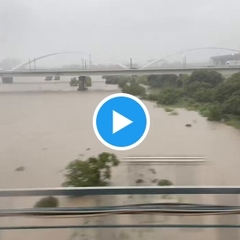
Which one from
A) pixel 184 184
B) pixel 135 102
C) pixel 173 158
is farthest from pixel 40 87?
pixel 184 184

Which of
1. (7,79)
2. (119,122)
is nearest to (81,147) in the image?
(119,122)

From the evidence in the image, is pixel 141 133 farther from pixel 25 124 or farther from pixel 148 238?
pixel 25 124

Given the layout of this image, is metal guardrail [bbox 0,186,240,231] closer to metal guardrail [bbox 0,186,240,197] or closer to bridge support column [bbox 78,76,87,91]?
metal guardrail [bbox 0,186,240,197]

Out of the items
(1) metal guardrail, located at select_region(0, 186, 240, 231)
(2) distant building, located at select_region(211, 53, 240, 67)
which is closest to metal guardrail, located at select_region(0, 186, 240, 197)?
(1) metal guardrail, located at select_region(0, 186, 240, 231)

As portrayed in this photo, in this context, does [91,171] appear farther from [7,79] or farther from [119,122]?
[7,79]

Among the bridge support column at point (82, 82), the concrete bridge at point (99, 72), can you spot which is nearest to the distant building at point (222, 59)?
the concrete bridge at point (99, 72)

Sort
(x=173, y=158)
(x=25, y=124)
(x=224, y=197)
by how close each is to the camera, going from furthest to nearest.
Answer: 1. (x=25, y=124)
2. (x=173, y=158)
3. (x=224, y=197)
